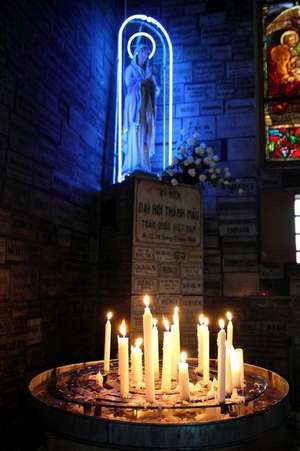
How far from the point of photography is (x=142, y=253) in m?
→ 4.09

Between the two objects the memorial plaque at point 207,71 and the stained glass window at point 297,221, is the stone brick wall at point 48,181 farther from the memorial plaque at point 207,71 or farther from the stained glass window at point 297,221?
the stained glass window at point 297,221

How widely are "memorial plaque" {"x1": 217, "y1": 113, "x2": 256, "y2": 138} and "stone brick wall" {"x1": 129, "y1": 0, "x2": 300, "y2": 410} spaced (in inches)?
0.5

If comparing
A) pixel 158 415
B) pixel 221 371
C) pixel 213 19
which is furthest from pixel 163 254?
pixel 213 19

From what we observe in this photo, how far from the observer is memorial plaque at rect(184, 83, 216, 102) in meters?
5.39

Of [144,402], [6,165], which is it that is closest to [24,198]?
[6,165]

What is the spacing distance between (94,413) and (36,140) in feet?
8.46

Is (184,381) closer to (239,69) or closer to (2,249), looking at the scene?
(2,249)

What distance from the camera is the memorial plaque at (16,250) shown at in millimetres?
3109

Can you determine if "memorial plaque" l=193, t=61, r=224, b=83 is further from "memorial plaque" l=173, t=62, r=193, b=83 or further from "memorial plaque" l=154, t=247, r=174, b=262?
"memorial plaque" l=154, t=247, r=174, b=262

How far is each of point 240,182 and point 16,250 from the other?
2902 mm

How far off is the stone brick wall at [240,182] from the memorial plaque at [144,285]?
1082mm

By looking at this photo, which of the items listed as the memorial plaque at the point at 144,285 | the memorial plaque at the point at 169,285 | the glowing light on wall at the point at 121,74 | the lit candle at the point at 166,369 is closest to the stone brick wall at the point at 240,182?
the glowing light on wall at the point at 121,74

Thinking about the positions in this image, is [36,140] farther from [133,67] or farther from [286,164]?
[286,164]

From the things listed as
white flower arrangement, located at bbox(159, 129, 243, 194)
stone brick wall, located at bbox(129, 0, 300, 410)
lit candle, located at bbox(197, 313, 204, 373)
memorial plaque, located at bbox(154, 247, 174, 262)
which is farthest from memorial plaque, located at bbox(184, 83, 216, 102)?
lit candle, located at bbox(197, 313, 204, 373)
